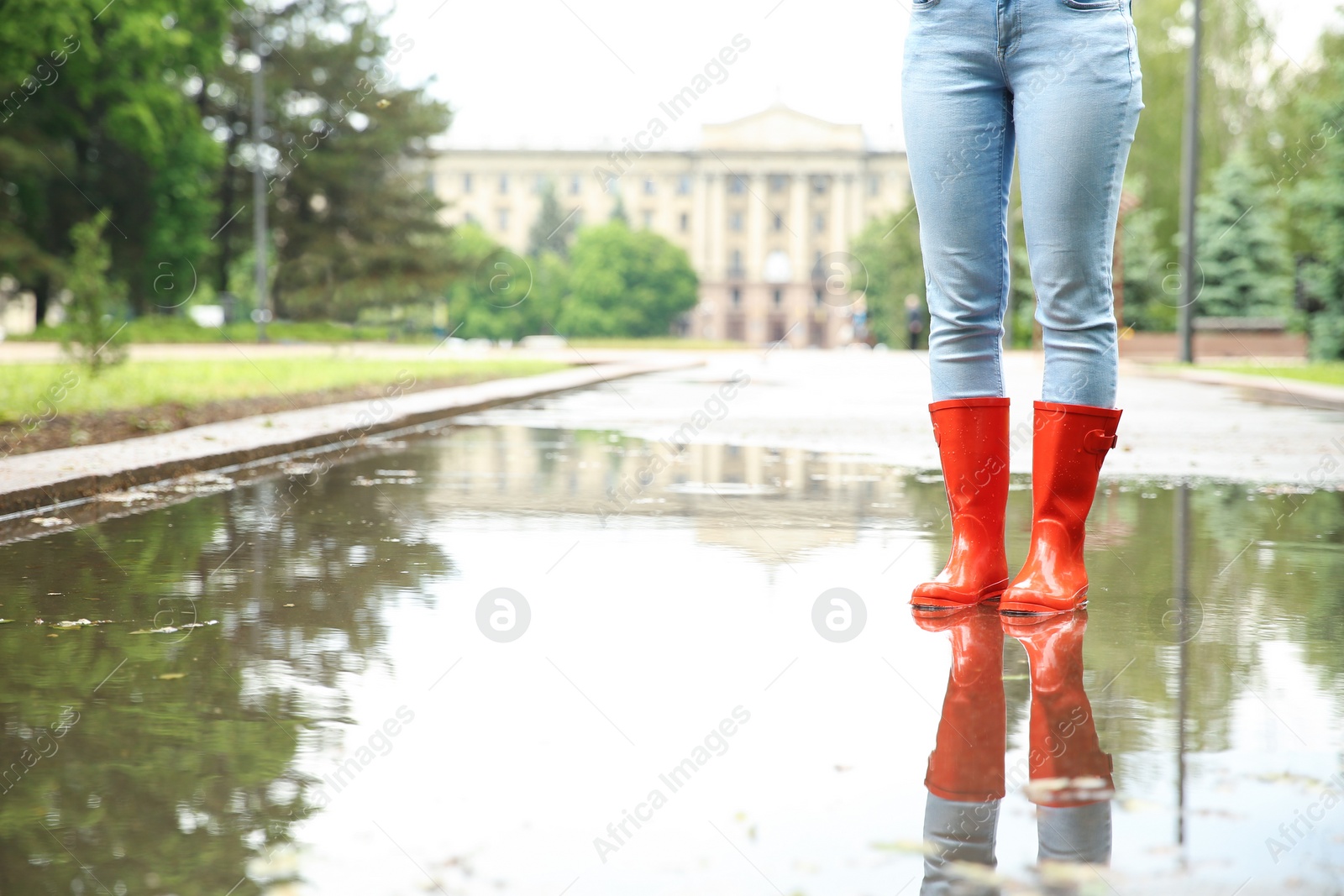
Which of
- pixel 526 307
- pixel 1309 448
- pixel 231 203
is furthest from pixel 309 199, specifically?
pixel 526 307

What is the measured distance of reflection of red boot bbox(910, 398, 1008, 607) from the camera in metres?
4.57

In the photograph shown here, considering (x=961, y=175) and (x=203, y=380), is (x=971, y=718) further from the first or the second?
(x=203, y=380)

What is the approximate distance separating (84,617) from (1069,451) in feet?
9.08

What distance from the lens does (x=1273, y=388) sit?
20.7 meters

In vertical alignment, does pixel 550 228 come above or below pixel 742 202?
below

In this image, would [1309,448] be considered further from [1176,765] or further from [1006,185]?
[1176,765]

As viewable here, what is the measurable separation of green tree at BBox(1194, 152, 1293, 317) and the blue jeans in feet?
145

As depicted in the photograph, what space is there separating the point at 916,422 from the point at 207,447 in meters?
6.75

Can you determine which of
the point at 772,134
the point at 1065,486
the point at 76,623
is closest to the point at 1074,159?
the point at 1065,486

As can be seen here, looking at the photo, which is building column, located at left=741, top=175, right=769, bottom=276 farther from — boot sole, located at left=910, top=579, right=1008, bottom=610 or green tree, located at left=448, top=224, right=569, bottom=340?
boot sole, located at left=910, top=579, right=1008, bottom=610

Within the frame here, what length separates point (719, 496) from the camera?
7684 mm

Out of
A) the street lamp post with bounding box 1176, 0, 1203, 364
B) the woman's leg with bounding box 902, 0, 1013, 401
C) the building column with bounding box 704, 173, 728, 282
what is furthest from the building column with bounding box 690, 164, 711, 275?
the woman's leg with bounding box 902, 0, 1013, 401

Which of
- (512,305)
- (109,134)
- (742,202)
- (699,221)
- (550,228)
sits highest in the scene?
(742,202)

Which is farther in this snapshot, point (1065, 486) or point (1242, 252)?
point (1242, 252)
